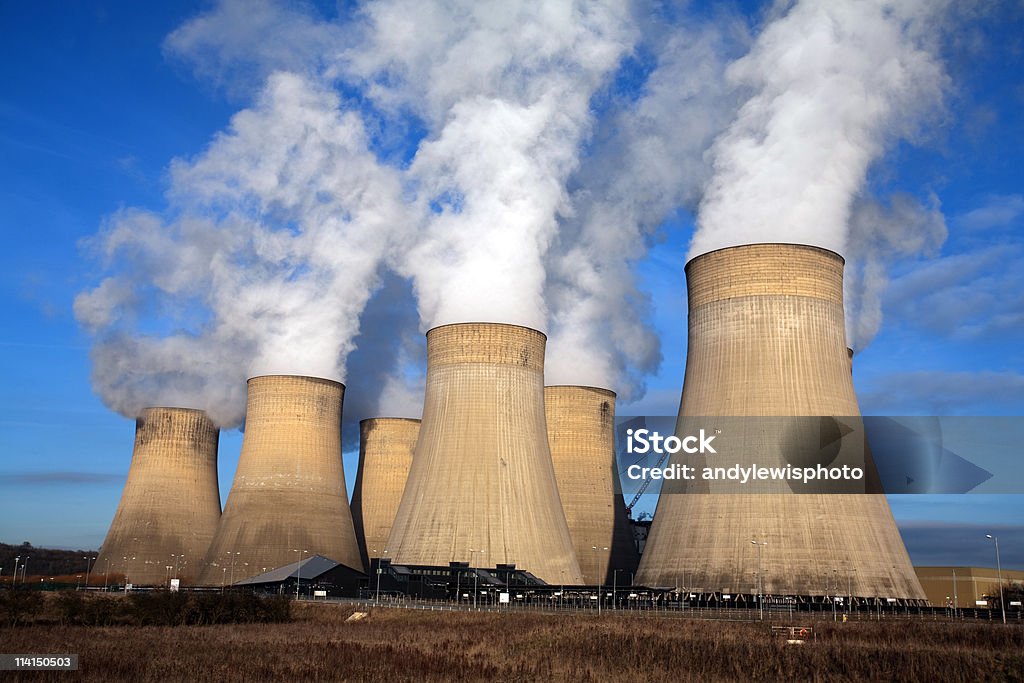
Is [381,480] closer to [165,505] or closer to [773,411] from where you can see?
[165,505]

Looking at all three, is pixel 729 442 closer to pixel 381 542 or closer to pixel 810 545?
pixel 810 545

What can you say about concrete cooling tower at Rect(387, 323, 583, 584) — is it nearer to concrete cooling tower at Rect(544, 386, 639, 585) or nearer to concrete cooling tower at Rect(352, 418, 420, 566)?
concrete cooling tower at Rect(544, 386, 639, 585)

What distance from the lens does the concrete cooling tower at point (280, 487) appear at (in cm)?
3284

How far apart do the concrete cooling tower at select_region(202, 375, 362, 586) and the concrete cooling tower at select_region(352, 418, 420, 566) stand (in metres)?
6.02

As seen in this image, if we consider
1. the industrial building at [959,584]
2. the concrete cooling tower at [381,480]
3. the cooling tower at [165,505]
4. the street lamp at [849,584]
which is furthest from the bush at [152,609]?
the industrial building at [959,584]

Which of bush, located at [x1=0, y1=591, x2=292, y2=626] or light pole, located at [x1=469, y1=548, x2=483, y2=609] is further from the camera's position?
light pole, located at [x1=469, y1=548, x2=483, y2=609]

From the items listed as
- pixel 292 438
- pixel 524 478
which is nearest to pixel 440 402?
pixel 524 478

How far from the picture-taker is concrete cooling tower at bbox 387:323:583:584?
2733 cm

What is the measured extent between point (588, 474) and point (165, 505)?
1644 cm

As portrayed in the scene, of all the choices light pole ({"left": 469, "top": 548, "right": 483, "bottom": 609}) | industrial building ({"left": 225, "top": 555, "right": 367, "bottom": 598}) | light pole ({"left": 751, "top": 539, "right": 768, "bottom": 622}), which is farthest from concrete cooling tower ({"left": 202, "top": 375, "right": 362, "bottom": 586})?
light pole ({"left": 751, "top": 539, "right": 768, "bottom": 622})

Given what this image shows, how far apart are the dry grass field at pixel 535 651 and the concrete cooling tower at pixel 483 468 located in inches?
246

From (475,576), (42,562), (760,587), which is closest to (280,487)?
(475,576)

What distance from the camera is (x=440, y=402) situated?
28.7 m

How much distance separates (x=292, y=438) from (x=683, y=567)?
14.8 meters
